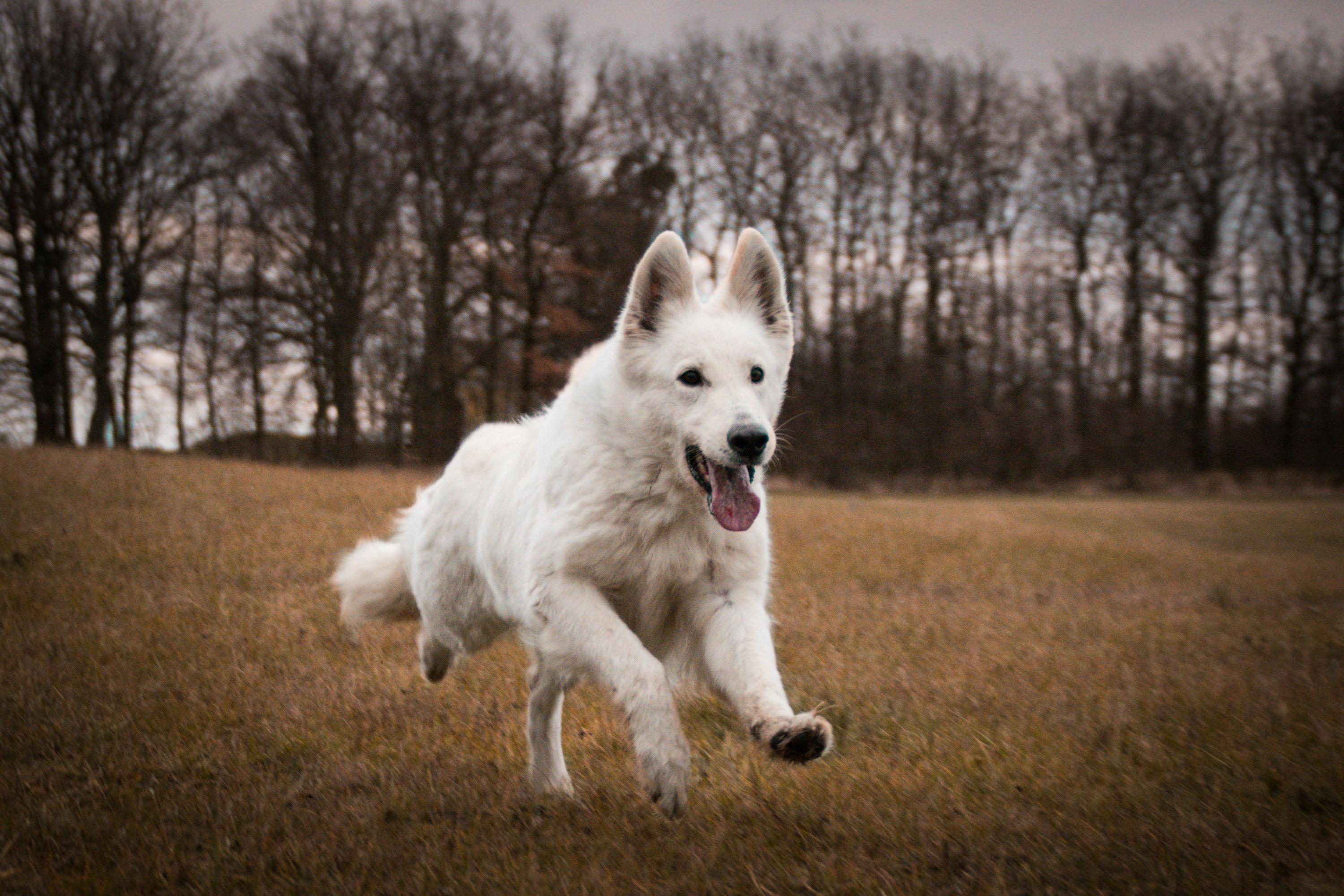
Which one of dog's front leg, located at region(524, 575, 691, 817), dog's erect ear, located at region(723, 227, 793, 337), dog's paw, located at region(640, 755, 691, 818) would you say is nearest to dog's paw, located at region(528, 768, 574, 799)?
dog's front leg, located at region(524, 575, 691, 817)

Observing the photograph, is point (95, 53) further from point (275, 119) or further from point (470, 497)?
point (470, 497)

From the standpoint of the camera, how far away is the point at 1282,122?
3266cm

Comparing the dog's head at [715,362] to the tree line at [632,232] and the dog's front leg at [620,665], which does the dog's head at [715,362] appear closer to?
the dog's front leg at [620,665]

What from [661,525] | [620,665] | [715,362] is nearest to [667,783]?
[620,665]

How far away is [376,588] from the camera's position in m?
6.20

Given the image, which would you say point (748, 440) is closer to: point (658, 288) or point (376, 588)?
point (658, 288)

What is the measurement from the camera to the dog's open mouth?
150 inches

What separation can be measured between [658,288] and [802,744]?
2.20m

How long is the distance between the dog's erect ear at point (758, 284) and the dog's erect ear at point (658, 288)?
24 centimetres

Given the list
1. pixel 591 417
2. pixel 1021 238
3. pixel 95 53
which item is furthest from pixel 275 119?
pixel 591 417

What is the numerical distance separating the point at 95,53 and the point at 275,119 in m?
4.88

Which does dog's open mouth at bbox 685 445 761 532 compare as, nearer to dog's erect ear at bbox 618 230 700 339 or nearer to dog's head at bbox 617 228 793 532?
dog's head at bbox 617 228 793 532

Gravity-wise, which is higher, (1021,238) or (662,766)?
(1021,238)

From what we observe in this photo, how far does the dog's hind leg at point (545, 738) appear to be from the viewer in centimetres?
427
